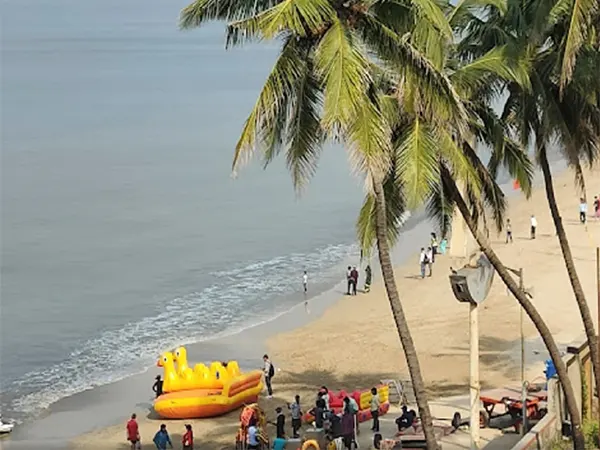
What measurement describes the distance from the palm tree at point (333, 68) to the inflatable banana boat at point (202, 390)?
13151 millimetres

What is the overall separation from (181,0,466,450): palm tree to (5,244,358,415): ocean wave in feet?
56.4

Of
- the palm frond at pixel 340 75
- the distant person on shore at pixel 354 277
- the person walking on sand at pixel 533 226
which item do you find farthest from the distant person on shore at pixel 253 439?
the person walking on sand at pixel 533 226

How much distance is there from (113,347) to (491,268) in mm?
20268

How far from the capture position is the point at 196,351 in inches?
1299

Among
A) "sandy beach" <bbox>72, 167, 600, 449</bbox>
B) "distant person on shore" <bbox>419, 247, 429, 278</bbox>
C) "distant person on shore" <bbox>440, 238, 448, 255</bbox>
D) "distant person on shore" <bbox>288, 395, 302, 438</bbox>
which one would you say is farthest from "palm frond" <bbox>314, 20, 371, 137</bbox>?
"distant person on shore" <bbox>440, 238, 448, 255</bbox>

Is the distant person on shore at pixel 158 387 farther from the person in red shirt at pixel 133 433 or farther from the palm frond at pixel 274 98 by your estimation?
the palm frond at pixel 274 98

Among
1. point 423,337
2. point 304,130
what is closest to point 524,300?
point 304,130

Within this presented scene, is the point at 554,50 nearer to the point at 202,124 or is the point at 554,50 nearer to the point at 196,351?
the point at 196,351

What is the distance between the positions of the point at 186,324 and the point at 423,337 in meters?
8.29

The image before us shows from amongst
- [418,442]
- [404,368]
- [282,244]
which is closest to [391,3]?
[418,442]

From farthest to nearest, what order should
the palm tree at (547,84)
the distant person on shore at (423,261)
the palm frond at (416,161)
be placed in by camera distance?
1. the distant person on shore at (423,261)
2. the palm tree at (547,84)
3. the palm frond at (416,161)

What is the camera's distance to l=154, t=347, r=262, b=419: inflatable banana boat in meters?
26.1

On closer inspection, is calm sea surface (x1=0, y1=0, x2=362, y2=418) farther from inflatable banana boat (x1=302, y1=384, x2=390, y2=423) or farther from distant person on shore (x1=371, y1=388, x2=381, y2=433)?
distant person on shore (x1=371, y1=388, x2=381, y2=433)

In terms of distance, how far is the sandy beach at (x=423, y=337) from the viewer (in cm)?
2642
